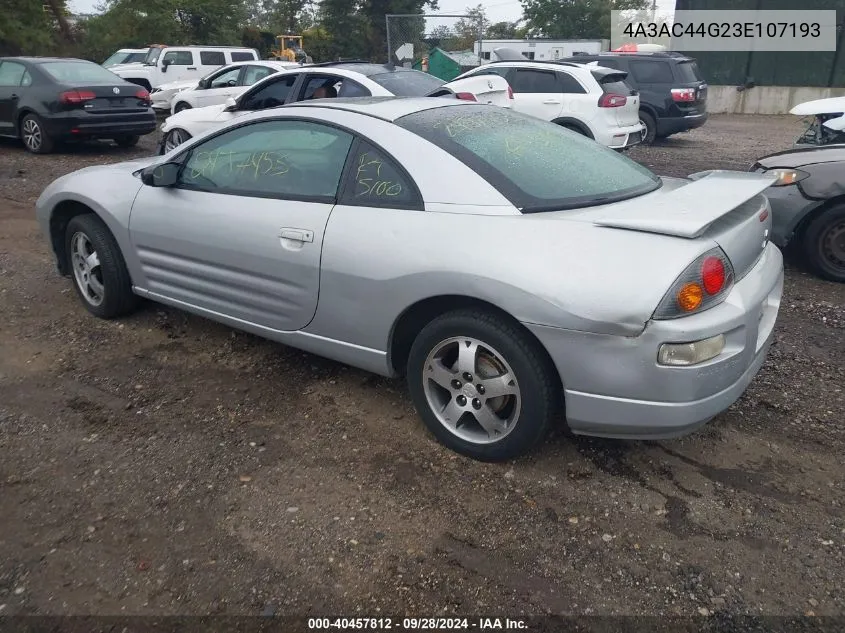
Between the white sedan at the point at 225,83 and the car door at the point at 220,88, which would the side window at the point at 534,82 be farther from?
the car door at the point at 220,88

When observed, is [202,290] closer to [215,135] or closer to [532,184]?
[215,135]

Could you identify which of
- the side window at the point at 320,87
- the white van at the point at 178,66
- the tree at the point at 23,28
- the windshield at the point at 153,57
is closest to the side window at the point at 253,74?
the side window at the point at 320,87

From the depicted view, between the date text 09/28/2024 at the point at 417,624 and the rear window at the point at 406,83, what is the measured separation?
6.49 meters

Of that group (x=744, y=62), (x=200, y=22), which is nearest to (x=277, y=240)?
(x=744, y=62)

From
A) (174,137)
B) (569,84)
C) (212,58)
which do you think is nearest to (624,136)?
(569,84)

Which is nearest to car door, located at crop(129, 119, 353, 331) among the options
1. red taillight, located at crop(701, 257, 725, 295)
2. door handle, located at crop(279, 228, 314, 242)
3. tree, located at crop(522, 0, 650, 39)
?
door handle, located at crop(279, 228, 314, 242)

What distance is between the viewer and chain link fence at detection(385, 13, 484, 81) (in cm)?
1838

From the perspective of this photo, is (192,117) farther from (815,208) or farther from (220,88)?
(815,208)

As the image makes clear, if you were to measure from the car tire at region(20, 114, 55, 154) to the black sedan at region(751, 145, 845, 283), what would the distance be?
1021 cm

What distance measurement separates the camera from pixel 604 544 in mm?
2666

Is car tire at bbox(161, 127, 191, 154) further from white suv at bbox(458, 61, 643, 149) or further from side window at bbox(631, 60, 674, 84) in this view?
side window at bbox(631, 60, 674, 84)

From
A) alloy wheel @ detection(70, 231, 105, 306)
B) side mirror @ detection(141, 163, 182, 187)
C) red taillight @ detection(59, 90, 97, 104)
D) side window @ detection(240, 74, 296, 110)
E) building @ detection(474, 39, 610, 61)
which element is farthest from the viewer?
building @ detection(474, 39, 610, 61)

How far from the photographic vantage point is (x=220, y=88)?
1279 centimetres

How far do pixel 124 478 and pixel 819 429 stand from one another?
128 inches
